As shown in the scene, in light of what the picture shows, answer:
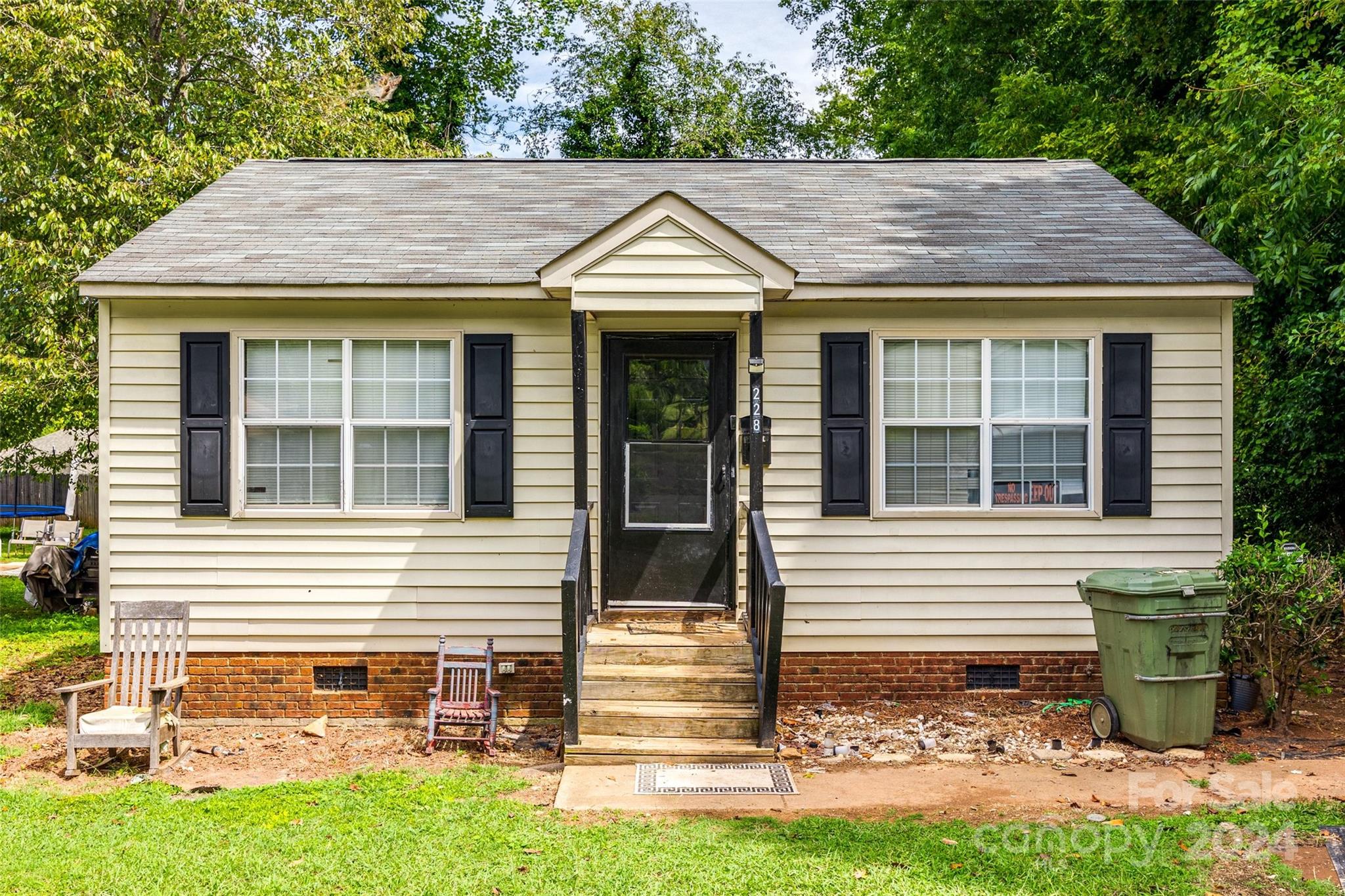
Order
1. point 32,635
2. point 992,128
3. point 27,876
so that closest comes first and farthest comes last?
1. point 27,876
2. point 32,635
3. point 992,128

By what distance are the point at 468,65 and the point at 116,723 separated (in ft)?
A: 67.9

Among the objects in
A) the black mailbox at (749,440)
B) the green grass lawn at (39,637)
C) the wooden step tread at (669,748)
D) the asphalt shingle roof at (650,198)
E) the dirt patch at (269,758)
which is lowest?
the green grass lawn at (39,637)

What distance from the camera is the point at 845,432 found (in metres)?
6.82

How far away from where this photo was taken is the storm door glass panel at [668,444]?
707 cm

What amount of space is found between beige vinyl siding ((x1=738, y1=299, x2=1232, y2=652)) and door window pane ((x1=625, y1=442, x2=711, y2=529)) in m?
0.52

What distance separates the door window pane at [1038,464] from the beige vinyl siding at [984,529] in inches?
4.8

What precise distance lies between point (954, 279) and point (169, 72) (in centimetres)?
1115

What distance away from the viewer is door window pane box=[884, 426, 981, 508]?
6.93m

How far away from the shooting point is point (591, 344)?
22.9ft

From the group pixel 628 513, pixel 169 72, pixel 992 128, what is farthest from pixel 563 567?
pixel 992 128

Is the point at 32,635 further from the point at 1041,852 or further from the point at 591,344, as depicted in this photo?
the point at 1041,852

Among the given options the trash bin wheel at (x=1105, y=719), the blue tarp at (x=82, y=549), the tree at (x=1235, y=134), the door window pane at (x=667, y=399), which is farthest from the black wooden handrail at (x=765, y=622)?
the blue tarp at (x=82, y=549)

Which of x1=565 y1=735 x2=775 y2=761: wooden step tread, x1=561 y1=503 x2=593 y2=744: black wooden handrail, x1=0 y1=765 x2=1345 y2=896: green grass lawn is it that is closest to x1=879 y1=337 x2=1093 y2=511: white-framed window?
x1=565 y1=735 x2=775 y2=761: wooden step tread

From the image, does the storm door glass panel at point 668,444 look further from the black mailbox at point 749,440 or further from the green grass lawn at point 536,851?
the green grass lawn at point 536,851
